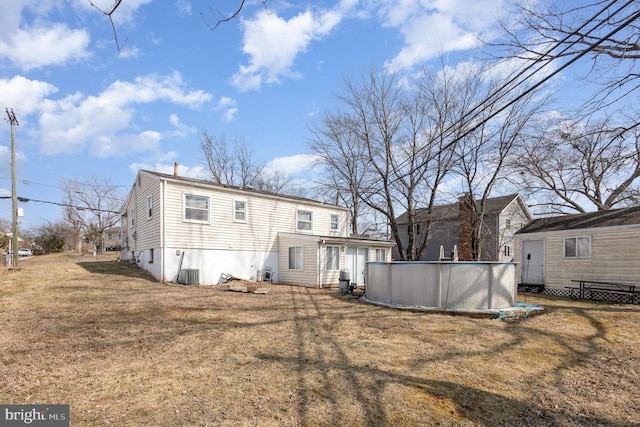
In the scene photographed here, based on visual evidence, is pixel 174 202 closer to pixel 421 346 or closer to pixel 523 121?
pixel 421 346

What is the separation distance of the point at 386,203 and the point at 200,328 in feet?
63.2

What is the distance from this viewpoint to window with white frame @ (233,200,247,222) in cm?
1792

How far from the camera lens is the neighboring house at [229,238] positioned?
15.7 m

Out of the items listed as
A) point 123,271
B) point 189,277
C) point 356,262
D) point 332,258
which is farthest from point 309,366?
point 123,271

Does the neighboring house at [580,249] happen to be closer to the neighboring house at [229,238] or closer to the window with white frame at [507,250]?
the neighboring house at [229,238]

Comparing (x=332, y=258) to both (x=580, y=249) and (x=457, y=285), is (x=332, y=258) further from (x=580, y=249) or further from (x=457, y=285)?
(x=580, y=249)

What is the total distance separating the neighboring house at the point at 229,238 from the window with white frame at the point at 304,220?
2.4 inches

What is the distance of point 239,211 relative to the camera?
18.1m

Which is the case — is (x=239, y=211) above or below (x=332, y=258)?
above

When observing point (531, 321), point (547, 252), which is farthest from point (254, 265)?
point (547, 252)

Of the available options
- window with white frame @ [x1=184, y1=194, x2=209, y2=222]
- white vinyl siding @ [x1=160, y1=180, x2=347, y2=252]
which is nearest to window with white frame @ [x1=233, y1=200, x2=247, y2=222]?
white vinyl siding @ [x1=160, y1=180, x2=347, y2=252]

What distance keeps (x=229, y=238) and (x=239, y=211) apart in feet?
4.89

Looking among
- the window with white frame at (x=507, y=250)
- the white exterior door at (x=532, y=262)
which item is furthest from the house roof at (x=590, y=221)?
the window with white frame at (x=507, y=250)

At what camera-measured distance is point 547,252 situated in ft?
54.9
